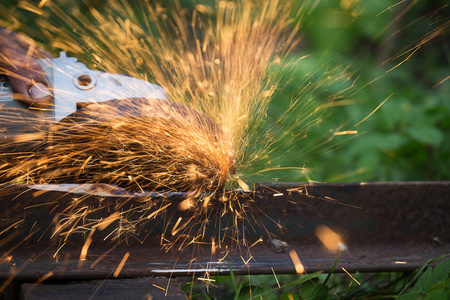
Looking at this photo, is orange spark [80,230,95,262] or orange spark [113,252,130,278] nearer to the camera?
orange spark [113,252,130,278]

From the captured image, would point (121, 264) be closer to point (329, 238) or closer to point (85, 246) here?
point (85, 246)

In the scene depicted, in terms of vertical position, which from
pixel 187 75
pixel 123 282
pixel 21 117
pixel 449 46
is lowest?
pixel 123 282

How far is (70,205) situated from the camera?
5.73 feet

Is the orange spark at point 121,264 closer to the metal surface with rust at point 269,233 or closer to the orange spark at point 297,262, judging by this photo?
the metal surface with rust at point 269,233

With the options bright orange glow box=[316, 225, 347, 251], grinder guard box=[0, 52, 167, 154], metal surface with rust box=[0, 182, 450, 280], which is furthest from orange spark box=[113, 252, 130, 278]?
bright orange glow box=[316, 225, 347, 251]

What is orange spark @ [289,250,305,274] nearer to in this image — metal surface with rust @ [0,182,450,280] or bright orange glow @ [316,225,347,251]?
metal surface with rust @ [0,182,450,280]

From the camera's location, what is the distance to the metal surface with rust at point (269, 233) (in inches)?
64.5

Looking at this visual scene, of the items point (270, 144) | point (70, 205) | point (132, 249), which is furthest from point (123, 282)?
point (270, 144)

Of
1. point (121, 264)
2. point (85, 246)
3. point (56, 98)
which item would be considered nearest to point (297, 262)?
point (121, 264)

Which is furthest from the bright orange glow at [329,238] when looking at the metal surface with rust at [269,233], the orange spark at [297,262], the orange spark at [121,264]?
the orange spark at [121,264]

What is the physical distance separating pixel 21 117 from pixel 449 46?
493cm

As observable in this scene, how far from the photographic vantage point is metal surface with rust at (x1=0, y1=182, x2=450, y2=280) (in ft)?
5.37

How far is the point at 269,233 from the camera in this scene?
1977mm

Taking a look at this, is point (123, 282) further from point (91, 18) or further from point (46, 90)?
point (91, 18)
